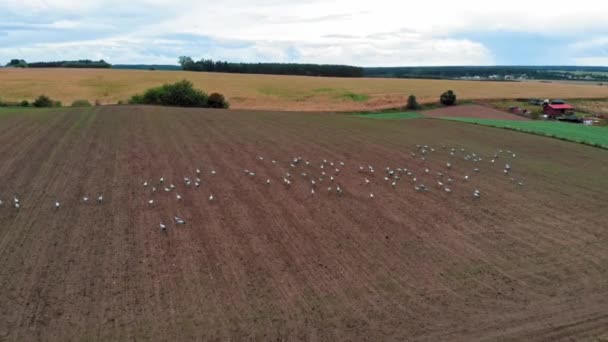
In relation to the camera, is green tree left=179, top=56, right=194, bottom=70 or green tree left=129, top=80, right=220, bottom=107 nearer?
green tree left=129, top=80, right=220, bottom=107

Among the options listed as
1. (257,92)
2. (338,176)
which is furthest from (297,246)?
(257,92)

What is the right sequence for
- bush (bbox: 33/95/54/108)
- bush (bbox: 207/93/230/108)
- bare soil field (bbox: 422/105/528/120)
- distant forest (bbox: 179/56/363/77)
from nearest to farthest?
bare soil field (bbox: 422/105/528/120)
bush (bbox: 33/95/54/108)
bush (bbox: 207/93/230/108)
distant forest (bbox: 179/56/363/77)

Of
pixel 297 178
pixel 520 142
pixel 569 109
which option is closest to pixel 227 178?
pixel 297 178

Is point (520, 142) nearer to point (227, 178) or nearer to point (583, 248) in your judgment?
point (583, 248)

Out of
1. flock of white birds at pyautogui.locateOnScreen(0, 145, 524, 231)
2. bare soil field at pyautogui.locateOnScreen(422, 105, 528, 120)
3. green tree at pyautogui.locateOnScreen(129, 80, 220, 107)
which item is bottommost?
flock of white birds at pyautogui.locateOnScreen(0, 145, 524, 231)

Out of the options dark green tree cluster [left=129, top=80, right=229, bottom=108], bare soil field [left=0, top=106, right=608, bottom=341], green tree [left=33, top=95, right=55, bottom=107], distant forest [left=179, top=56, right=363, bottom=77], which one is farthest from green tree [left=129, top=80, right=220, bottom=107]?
distant forest [left=179, top=56, right=363, bottom=77]

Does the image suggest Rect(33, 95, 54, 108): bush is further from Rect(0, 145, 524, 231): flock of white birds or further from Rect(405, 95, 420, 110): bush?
Rect(405, 95, 420, 110): bush

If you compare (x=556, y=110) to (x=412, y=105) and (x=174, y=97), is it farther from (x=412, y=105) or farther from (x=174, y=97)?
(x=174, y=97)
